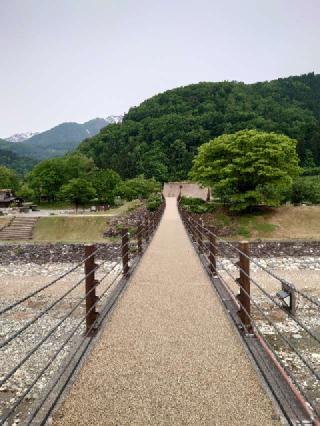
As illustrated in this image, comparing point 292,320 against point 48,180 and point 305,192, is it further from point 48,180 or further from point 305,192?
point 48,180

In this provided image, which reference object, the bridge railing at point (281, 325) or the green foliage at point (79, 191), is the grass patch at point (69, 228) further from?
the green foliage at point (79, 191)

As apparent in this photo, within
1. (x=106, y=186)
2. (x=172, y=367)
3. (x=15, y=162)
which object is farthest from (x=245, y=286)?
(x=15, y=162)

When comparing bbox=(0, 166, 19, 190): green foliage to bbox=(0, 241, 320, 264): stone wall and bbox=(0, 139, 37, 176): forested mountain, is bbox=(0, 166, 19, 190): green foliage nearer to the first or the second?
bbox=(0, 241, 320, 264): stone wall

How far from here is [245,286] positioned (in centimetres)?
509

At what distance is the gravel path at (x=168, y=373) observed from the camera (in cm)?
329

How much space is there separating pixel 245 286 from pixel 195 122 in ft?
300

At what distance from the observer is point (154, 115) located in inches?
3999

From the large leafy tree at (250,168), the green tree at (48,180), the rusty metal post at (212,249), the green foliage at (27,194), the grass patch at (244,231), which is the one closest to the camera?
the rusty metal post at (212,249)

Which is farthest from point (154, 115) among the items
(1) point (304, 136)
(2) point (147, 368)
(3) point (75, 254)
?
(2) point (147, 368)

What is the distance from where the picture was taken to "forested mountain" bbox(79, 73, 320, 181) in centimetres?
7825

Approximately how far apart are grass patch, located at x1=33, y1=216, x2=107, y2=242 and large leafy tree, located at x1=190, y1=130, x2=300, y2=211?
10.1 meters

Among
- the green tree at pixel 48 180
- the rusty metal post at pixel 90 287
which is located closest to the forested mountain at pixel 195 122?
the green tree at pixel 48 180

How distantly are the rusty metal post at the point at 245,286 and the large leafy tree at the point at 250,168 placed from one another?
25.0 m

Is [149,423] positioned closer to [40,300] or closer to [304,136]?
[40,300]
